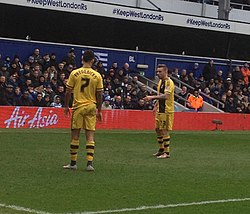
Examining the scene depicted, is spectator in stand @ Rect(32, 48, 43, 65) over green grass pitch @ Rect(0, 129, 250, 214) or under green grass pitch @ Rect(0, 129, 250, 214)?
over

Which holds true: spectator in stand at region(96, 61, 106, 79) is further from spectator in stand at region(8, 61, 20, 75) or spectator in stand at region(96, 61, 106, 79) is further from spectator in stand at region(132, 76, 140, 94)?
spectator in stand at region(8, 61, 20, 75)

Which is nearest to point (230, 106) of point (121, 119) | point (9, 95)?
point (121, 119)

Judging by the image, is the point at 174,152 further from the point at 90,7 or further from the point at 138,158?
the point at 90,7

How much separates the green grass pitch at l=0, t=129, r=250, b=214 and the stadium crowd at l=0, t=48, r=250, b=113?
771 centimetres

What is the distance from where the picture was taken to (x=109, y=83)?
99.0ft

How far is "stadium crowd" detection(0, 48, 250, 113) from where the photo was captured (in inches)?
1018

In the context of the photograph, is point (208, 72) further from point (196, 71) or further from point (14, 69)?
point (14, 69)

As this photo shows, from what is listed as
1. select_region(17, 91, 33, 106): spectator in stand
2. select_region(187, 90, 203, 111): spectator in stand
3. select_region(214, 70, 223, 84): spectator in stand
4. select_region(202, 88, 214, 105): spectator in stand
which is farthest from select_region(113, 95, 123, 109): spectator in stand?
select_region(214, 70, 223, 84): spectator in stand

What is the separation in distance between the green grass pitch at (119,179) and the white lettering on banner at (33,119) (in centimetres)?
591

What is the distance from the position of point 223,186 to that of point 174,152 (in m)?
6.16

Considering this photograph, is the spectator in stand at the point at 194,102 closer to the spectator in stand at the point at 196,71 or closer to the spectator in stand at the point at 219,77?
the spectator in stand at the point at 219,77

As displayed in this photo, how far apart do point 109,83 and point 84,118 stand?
1790 centimetres

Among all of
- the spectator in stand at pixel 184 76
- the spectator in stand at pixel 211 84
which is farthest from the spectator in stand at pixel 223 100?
the spectator in stand at pixel 184 76

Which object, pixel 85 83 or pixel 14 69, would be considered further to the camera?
pixel 14 69
